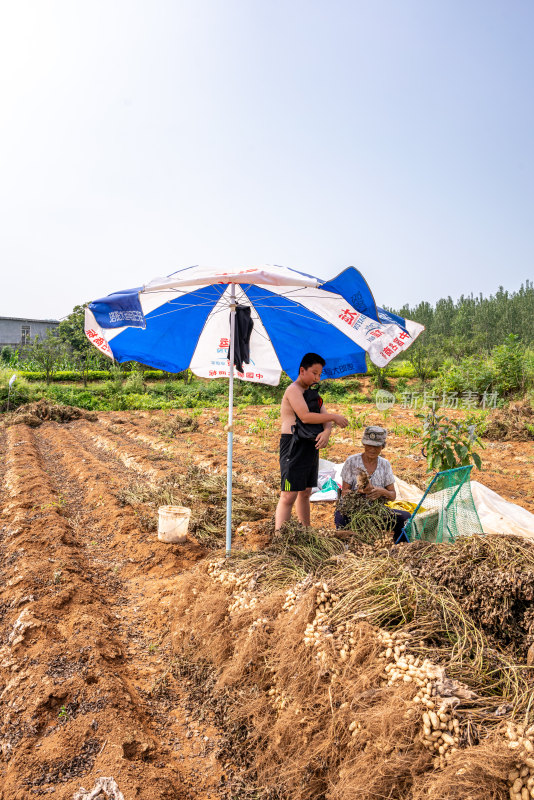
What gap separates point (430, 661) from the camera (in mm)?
2211

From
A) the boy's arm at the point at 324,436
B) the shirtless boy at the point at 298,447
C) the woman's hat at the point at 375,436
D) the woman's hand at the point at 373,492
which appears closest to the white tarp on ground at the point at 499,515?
the woman's hand at the point at 373,492

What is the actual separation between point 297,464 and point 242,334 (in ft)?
4.06

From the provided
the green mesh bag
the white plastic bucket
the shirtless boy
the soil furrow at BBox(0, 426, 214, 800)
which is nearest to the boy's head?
the shirtless boy

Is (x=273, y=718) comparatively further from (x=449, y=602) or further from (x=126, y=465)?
(x=126, y=465)

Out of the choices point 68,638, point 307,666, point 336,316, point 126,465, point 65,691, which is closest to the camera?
point 307,666

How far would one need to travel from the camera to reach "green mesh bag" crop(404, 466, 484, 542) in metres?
3.77

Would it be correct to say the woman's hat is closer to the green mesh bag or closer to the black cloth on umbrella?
the green mesh bag

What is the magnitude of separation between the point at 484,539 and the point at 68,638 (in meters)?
2.65

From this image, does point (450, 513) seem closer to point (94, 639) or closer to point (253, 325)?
point (253, 325)

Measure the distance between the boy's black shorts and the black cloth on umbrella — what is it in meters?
0.81

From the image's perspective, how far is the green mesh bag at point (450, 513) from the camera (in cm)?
377

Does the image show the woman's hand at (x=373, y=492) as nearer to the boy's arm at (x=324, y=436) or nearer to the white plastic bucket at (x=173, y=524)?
the boy's arm at (x=324, y=436)

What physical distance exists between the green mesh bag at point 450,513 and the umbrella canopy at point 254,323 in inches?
40.6

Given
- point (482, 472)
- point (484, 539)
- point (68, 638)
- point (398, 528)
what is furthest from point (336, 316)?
point (482, 472)
